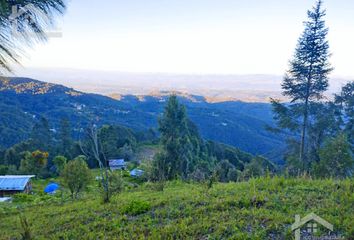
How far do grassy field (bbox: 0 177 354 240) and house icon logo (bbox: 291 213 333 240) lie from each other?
95 millimetres

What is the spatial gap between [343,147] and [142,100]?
156593 millimetres

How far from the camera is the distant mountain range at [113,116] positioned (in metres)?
87.4

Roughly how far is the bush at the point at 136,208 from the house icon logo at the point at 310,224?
2.68 meters

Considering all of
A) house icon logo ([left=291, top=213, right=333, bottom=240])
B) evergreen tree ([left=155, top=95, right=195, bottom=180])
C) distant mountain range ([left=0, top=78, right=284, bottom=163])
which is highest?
house icon logo ([left=291, top=213, right=333, bottom=240])

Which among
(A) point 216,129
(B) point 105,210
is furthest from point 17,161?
(A) point 216,129

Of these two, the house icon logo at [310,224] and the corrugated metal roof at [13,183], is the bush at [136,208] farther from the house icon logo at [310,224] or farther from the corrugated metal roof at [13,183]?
the corrugated metal roof at [13,183]

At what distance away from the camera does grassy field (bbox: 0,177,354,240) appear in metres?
4.07

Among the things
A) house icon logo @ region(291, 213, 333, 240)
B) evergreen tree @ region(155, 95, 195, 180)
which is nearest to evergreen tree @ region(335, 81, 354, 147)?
evergreen tree @ region(155, 95, 195, 180)

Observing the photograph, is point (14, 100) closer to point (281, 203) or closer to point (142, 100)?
point (142, 100)

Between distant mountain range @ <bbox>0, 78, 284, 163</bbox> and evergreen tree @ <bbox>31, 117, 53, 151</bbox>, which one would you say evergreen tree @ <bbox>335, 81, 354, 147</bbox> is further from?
distant mountain range @ <bbox>0, 78, 284, 163</bbox>

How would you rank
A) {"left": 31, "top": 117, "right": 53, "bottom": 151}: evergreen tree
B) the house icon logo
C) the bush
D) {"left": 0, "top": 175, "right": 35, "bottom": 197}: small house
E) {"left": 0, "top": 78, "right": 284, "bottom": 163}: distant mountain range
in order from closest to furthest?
the house icon logo, the bush, {"left": 0, "top": 175, "right": 35, "bottom": 197}: small house, {"left": 31, "top": 117, "right": 53, "bottom": 151}: evergreen tree, {"left": 0, "top": 78, "right": 284, "bottom": 163}: distant mountain range

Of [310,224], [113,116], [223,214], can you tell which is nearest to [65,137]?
[223,214]

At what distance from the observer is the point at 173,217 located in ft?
16.2

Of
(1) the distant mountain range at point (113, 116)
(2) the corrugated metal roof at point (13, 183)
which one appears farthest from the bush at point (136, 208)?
(1) the distant mountain range at point (113, 116)
